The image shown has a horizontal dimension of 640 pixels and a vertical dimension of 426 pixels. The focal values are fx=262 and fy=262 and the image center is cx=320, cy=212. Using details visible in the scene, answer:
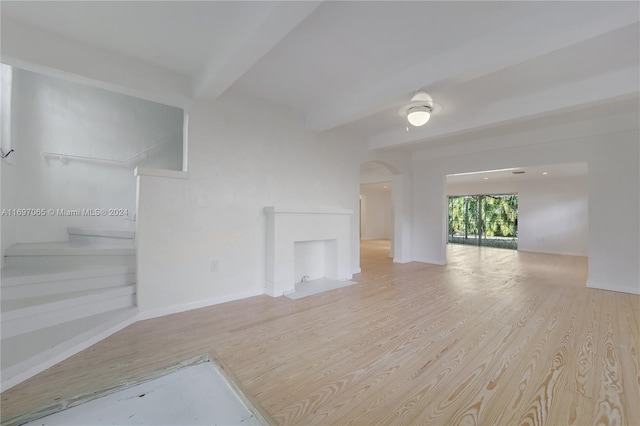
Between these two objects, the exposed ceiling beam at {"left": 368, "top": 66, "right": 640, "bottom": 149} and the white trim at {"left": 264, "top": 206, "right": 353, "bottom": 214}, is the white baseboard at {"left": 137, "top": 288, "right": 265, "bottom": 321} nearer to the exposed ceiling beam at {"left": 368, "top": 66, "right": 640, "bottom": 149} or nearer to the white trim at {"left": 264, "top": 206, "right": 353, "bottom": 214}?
the white trim at {"left": 264, "top": 206, "right": 353, "bottom": 214}

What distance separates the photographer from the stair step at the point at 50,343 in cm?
167

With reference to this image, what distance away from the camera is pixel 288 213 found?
3.57 metres

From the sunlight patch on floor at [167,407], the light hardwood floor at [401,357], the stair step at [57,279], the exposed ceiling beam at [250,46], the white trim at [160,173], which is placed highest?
the exposed ceiling beam at [250,46]

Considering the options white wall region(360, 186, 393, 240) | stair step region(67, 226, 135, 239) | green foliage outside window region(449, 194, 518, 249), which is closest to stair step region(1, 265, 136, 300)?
stair step region(67, 226, 135, 239)

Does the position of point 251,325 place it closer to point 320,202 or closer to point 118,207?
point 320,202

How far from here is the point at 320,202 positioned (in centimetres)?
421

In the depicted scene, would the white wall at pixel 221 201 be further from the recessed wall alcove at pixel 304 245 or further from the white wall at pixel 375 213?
the white wall at pixel 375 213

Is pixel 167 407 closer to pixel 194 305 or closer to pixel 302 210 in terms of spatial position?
pixel 194 305

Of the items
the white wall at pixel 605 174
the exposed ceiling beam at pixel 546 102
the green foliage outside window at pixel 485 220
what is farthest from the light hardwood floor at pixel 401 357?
the green foliage outside window at pixel 485 220

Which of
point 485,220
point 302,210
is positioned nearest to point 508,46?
point 302,210

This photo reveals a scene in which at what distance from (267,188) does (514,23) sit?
115 inches

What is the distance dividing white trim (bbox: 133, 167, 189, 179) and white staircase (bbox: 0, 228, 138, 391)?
1015 millimetres

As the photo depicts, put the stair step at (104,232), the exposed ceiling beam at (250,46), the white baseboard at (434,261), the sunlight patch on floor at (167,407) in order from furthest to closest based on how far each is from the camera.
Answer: the white baseboard at (434,261) < the stair step at (104,232) < the exposed ceiling beam at (250,46) < the sunlight patch on floor at (167,407)

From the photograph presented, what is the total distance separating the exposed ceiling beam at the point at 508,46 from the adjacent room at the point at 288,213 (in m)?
0.01
